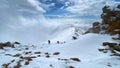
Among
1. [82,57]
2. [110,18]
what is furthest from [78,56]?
[110,18]

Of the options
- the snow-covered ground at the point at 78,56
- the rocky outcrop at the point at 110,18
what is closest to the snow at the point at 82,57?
the snow-covered ground at the point at 78,56

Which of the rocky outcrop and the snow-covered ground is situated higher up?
the rocky outcrop

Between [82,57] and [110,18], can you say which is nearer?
[82,57]

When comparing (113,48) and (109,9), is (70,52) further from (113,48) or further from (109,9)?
(109,9)

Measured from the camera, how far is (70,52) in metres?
29.5

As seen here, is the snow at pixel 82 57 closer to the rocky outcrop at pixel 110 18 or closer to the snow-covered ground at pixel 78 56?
the snow-covered ground at pixel 78 56

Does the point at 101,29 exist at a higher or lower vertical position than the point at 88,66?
higher

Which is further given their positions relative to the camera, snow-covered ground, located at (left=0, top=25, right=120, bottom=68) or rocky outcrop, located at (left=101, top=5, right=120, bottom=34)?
rocky outcrop, located at (left=101, top=5, right=120, bottom=34)

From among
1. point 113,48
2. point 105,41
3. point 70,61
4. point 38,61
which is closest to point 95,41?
point 105,41

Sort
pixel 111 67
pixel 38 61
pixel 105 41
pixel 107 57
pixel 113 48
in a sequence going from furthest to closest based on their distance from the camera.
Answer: pixel 105 41 < pixel 113 48 < pixel 107 57 < pixel 38 61 < pixel 111 67

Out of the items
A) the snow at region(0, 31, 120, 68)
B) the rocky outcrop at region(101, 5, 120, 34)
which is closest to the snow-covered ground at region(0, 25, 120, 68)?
the snow at region(0, 31, 120, 68)

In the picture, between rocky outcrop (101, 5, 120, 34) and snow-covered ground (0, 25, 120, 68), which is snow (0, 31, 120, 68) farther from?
rocky outcrop (101, 5, 120, 34)

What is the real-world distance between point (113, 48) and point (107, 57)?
441 centimetres

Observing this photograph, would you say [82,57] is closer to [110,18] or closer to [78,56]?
[78,56]
